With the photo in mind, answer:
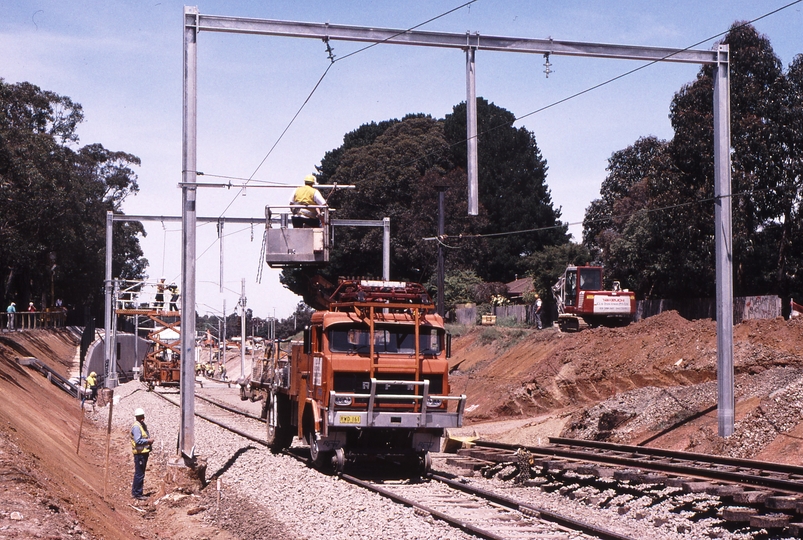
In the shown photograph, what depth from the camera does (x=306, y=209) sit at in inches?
723

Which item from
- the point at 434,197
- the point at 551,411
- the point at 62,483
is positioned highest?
the point at 434,197

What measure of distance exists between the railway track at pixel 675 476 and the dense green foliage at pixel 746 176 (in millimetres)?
23088

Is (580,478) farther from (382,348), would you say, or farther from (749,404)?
(749,404)

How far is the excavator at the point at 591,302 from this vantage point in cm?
4078

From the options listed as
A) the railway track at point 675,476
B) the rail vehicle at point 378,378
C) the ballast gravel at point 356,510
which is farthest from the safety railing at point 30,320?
the railway track at point 675,476

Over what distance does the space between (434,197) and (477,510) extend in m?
48.3

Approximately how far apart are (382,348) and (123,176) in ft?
216

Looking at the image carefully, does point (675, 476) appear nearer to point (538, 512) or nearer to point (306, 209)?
point (538, 512)

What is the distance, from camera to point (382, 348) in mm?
16328

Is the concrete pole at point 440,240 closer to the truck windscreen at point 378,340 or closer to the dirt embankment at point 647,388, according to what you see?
the dirt embankment at point 647,388

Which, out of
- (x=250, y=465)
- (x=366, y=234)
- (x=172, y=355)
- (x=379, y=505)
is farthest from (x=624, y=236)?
(x=379, y=505)

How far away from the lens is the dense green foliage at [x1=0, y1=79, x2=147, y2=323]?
4081 cm

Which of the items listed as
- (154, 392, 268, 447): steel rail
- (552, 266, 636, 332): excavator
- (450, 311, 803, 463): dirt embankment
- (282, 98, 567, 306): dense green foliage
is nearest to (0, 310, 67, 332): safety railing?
(282, 98, 567, 306): dense green foliage

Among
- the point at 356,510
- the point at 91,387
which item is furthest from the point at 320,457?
the point at 91,387
